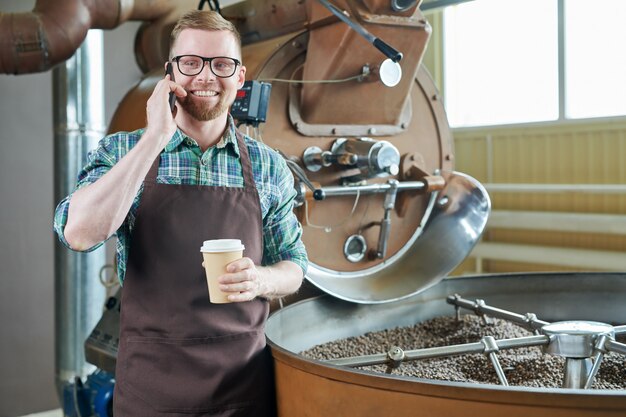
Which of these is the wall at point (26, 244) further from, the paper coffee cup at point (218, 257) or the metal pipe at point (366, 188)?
the paper coffee cup at point (218, 257)

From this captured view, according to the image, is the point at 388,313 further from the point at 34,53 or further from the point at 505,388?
the point at 34,53

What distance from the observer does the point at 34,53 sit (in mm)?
2396

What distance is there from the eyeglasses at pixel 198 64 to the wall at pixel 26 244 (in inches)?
90.5

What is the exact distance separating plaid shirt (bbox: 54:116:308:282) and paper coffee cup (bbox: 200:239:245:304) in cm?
20

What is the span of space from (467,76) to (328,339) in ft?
12.9

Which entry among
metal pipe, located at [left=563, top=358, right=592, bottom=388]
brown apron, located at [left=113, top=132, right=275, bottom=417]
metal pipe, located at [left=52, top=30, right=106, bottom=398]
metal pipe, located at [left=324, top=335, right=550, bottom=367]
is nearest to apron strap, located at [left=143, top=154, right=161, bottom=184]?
brown apron, located at [left=113, top=132, right=275, bottom=417]

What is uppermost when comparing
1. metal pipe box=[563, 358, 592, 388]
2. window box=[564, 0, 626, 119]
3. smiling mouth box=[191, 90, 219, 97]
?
window box=[564, 0, 626, 119]

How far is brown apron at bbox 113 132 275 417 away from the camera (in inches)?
50.3

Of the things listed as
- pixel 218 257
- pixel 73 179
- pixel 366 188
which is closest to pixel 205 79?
pixel 218 257

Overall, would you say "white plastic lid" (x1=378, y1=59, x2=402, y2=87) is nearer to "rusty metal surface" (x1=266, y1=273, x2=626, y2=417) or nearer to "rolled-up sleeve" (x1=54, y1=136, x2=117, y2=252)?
"rusty metal surface" (x1=266, y1=273, x2=626, y2=417)

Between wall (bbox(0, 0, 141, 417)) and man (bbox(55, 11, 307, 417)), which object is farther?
wall (bbox(0, 0, 141, 417))

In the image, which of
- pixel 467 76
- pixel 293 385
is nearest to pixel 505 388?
pixel 293 385

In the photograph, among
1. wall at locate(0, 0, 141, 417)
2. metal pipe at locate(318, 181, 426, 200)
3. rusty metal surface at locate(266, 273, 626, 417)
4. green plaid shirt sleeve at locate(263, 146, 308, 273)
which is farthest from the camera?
wall at locate(0, 0, 141, 417)

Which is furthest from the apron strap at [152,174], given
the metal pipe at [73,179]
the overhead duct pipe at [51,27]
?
the metal pipe at [73,179]
